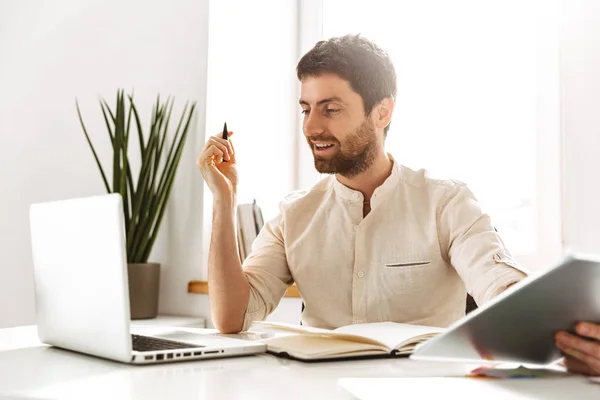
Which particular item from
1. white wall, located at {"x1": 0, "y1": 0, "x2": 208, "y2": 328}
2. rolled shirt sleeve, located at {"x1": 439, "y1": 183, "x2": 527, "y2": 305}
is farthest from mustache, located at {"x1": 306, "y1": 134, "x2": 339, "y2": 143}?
white wall, located at {"x1": 0, "y1": 0, "x2": 208, "y2": 328}

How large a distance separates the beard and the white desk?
0.80 metres

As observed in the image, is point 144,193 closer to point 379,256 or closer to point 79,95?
point 79,95

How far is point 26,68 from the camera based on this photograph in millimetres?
3312

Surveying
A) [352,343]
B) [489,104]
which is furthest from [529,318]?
[489,104]

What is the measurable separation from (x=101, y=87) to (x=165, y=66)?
38cm

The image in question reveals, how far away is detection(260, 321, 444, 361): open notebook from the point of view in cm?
109

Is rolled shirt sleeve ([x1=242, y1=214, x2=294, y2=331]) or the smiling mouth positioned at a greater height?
the smiling mouth

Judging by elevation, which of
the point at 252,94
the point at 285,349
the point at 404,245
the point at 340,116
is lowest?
the point at 285,349

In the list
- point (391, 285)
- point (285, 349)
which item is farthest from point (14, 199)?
point (285, 349)

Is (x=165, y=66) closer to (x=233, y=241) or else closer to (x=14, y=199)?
(x=14, y=199)

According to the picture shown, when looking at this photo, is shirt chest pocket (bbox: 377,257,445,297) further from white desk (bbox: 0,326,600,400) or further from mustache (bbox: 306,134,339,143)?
white desk (bbox: 0,326,600,400)

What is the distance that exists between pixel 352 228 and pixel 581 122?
837mm

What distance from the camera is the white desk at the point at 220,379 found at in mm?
812

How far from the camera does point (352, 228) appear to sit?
5.92 ft
